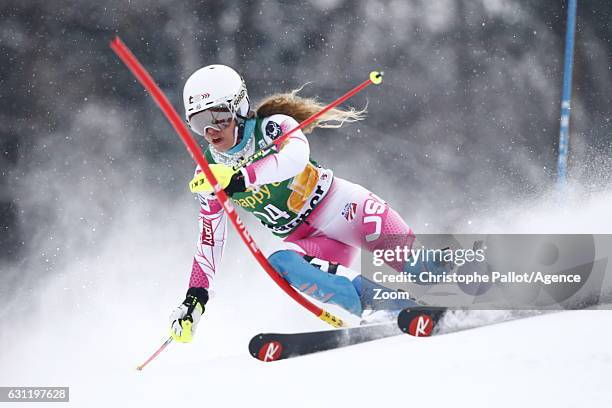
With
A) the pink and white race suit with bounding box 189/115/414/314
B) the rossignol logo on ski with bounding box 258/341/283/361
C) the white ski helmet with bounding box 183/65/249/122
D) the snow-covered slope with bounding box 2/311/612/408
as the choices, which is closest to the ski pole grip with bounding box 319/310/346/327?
the snow-covered slope with bounding box 2/311/612/408

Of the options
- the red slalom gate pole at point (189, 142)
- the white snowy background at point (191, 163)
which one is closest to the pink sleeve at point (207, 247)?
the red slalom gate pole at point (189, 142)

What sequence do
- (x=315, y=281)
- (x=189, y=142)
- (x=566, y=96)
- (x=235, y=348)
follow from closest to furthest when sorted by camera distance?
(x=189, y=142), (x=315, y=281), (x=235, y=348), (x=566, y=96)

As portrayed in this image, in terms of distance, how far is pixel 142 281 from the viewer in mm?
5574

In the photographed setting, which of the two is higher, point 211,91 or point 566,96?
point 566,96

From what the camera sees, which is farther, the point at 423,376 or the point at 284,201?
the point at 284,201

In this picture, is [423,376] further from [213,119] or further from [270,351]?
[213,119]

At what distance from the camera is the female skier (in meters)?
2.93

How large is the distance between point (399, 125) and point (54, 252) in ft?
9.24

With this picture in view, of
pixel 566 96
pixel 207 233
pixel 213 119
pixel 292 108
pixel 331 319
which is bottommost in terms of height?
pixel 331 319

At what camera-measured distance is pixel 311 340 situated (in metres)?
3.00

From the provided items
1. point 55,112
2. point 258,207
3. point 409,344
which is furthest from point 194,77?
point 55,112

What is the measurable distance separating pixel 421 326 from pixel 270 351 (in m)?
0.63

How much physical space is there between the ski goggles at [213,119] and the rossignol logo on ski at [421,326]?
112 cm

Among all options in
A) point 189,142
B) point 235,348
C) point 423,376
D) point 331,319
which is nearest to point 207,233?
point 331,319
